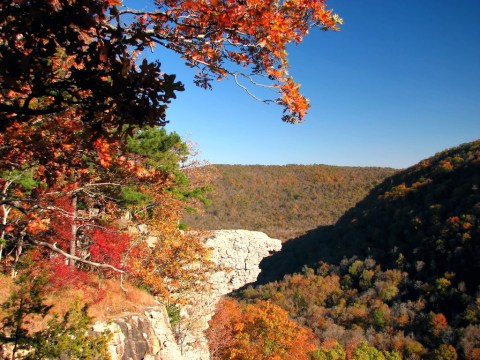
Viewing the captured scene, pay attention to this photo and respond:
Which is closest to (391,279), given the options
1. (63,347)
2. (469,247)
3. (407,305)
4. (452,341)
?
(407,305)

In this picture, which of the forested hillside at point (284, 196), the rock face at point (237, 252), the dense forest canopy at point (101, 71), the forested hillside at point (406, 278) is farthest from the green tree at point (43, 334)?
the forested hillside at point (284, 196)

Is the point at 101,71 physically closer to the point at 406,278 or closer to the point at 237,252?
the point at 406,278

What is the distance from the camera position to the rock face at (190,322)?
9.18 m

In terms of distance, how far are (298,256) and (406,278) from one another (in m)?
18.6

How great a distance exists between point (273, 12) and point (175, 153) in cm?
1793

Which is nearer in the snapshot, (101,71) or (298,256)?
(101,71)

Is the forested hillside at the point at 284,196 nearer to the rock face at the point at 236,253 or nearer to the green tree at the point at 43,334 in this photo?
the rock face at the point at 236,253

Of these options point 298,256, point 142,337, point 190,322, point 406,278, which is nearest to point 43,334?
point 142,337

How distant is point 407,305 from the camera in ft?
91.0

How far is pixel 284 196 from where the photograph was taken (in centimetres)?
8500

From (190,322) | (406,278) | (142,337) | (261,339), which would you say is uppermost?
(142,337)

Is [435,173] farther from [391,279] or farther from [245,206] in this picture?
[245,206]

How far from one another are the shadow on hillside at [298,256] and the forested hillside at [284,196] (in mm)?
7794

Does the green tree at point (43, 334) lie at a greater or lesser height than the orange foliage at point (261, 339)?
greater
